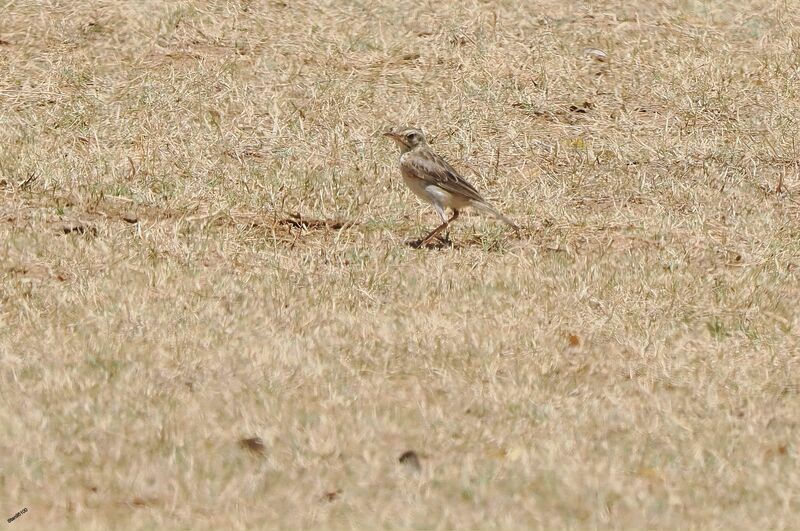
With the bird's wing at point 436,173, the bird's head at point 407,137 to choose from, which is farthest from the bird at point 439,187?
the bird's head at point 407,137

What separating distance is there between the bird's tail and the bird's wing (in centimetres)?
3

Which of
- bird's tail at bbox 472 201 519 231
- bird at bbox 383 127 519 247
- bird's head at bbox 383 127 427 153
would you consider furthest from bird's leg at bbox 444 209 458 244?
bird's head at bbox 383 127 427 153

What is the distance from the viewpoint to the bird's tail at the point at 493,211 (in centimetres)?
1060

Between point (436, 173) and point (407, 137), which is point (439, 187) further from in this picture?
point (407, 137)

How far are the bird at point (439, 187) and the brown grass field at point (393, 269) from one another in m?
0.22

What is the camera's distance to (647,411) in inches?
274

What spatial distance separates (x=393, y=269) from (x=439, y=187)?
4.41ft

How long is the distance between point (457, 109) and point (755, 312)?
559 cm

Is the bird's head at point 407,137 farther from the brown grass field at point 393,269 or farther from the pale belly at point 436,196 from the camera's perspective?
the brown grass field at point 393,269

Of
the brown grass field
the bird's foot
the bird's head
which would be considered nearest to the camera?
the brown grass field

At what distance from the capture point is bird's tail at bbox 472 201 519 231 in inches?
417

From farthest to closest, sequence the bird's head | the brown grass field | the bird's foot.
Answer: the bird's head
the bird's foot
the brown grass field

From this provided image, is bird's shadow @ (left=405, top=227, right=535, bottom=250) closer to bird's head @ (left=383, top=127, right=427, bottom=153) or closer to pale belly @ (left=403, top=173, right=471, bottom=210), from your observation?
pale belly @ (left=403, top=173, right=471, bottom=210)

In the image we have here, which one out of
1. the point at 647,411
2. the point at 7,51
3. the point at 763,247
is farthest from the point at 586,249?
the point at 7,51
